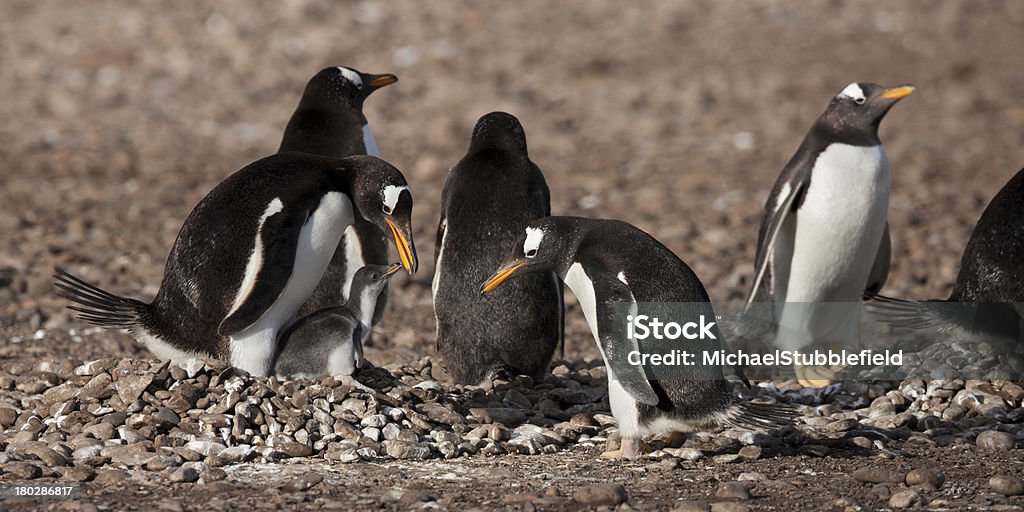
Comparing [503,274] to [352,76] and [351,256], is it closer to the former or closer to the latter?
[351,256]

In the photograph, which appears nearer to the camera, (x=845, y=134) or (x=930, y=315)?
(x=930, y=315)

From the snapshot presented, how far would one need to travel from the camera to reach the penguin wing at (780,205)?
24.1 ft

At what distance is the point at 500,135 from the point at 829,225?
1.87m

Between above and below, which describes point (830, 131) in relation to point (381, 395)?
above

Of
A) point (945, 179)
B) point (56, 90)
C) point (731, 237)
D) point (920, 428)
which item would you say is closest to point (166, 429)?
point (920, 428)

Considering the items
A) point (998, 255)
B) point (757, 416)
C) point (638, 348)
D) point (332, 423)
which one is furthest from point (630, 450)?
point (998, 255)

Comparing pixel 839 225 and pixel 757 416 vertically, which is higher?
pixel 839 225

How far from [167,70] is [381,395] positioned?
972 centimetres

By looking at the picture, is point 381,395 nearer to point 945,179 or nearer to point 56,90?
point 945,179

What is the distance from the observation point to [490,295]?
21.4ft

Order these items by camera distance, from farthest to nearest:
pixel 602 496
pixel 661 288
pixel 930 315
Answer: pixel 930 315 < pixel 661 288 < pixel 602 496

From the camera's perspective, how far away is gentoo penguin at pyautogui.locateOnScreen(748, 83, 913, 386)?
24.0 feet

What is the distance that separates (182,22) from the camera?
1584cm

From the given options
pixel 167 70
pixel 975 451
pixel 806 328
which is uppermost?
pixel 167 70
